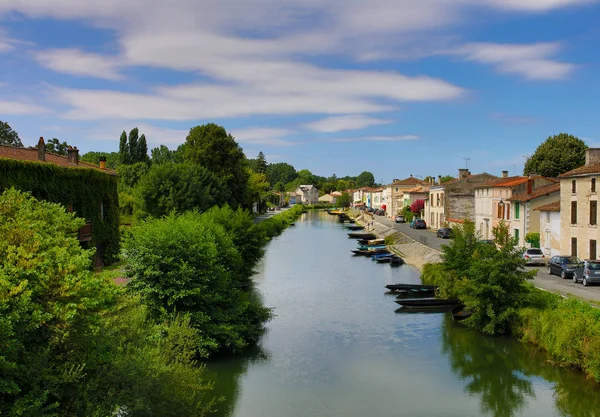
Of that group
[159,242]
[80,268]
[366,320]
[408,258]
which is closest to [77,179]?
[159,242]

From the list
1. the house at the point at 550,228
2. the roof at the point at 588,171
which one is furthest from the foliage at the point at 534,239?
the roof at the point at 588,171

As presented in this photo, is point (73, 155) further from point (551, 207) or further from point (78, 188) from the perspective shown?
point (551, 207)

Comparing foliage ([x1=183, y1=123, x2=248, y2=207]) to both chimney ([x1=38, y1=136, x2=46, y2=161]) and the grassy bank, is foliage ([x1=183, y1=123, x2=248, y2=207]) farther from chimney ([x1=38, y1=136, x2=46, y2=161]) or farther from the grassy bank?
the grassy bank

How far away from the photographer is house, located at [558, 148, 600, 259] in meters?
37.2

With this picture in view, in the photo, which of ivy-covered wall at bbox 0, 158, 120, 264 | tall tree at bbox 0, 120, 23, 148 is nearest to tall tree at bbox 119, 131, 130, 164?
tall tree at bbox 0, 120, 23, 148

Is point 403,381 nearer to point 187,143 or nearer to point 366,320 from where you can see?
point 366,320

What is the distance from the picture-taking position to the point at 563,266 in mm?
34219

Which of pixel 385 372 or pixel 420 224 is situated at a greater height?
pixel 420 224

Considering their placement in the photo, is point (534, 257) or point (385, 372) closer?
point (385, 372)

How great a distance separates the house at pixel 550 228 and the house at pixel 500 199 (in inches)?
78.8

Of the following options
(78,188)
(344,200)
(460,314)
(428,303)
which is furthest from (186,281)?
(344,200)

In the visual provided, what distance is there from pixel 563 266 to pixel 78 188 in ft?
99.4

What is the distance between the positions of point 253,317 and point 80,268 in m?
16.2

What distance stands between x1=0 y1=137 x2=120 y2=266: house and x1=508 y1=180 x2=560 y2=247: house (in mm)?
32358
